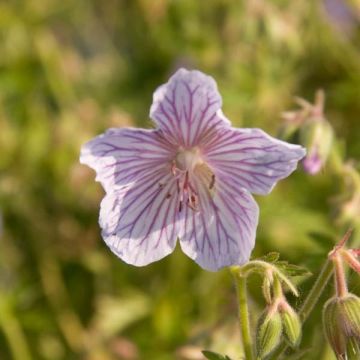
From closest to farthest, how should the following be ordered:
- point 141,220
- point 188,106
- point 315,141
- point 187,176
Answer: point 188,106 → point 141,220 → point 187,176 → point 315,141

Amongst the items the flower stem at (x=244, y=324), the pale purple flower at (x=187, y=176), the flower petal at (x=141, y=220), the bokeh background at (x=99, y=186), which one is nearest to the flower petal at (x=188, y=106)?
the pale purple flower at (x=187, y=176)

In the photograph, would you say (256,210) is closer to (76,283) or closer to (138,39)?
(76,283)

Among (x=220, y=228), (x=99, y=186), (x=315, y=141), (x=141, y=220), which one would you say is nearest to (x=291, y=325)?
(x=220, y=228)

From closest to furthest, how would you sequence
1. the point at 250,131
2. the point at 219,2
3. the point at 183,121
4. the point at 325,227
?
the point at 250,131 < the point at 183,121 < the point at 325,227 < the point at 219,2

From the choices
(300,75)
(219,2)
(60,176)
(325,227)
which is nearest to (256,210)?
(325,227)

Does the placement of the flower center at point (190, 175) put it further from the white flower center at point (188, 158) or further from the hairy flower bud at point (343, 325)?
the hairy flower bud at point (343, 325)

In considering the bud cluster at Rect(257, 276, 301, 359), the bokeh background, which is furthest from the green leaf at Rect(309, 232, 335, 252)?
the bokeh background

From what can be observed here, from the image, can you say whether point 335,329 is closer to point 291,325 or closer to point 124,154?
point 291,325

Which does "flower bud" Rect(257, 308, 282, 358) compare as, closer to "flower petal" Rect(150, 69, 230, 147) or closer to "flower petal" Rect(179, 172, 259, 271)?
"flower petal" Rect(179, 172, 259, 271)
